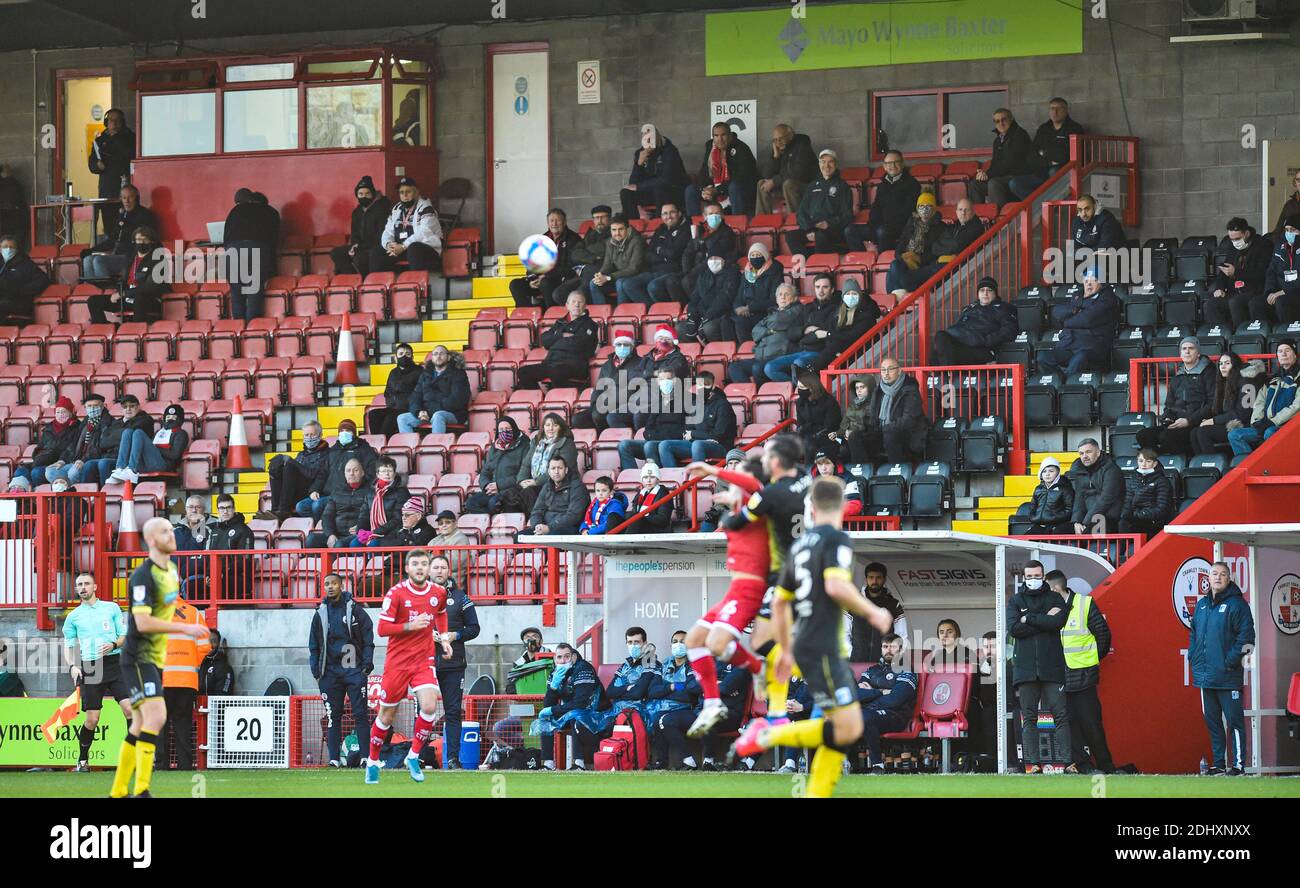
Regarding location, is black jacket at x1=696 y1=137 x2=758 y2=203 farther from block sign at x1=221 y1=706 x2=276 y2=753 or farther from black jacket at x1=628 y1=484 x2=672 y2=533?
block sign at x1=221 y1=706 x2=276 y2=753

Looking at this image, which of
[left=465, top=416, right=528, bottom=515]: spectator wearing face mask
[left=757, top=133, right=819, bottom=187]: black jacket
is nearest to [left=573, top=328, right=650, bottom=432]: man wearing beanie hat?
[left=465, top=416, right=528, bottom=515]: spectator wearing face mask

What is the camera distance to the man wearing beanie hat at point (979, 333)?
23.3m

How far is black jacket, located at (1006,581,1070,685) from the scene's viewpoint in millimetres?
18656

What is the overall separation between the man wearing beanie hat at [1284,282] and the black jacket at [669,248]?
7368 mm

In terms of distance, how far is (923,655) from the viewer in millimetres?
19641

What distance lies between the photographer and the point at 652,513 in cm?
2166

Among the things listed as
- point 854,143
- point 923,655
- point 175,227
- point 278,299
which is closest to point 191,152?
point 175,227

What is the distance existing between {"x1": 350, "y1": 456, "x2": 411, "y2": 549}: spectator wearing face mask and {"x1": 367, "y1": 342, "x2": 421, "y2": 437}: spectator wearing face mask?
205 centimetres

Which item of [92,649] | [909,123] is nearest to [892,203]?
[909,123]

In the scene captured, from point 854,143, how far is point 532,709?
11.5 m

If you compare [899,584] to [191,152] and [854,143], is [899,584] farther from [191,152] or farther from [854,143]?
[191,152]

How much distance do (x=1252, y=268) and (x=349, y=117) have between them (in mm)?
13689

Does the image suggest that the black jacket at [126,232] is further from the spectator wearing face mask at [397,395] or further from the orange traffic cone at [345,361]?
the spectator wearing face mask at [397,395]

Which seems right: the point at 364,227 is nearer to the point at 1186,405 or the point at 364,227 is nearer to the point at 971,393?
the point at 971,393
